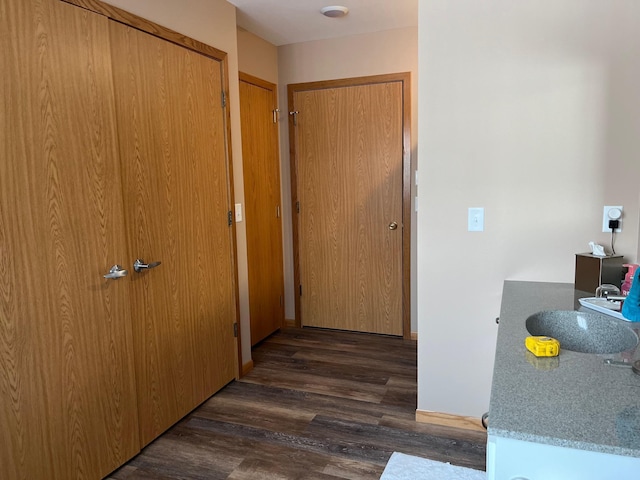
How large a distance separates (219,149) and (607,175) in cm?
213

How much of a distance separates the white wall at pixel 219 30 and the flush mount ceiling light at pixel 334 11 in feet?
2.07

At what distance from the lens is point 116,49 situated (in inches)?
82.2

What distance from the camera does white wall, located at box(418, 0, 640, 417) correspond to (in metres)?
2.04

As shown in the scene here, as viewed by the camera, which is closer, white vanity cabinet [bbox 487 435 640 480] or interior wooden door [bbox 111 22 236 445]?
white vanity cabinet [bbox 487 435 640 480]

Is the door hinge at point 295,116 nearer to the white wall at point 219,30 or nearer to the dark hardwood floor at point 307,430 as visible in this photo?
the white wall at point 219,30

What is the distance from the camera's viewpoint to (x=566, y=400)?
3.38 ft

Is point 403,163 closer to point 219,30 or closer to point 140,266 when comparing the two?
point 219,30

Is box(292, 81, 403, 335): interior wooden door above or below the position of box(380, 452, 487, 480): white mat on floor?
above

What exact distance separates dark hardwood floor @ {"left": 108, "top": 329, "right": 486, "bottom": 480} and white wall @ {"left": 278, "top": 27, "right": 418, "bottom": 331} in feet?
3.28

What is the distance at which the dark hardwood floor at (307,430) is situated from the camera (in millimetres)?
2158

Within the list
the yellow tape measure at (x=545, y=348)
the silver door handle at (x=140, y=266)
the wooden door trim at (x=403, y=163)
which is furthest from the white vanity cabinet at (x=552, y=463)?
the wooden door trim at (x=403, y=163)

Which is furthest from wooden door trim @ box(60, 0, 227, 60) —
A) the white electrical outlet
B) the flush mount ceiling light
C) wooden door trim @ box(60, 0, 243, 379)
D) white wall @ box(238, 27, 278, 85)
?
the white electrical outlet

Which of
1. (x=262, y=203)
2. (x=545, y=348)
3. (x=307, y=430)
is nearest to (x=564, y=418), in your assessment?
(x=545, y=348)

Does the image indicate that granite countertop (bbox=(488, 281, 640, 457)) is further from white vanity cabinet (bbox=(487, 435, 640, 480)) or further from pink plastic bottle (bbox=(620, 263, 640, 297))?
pink plastic bottle (bbox=(620, 263, 640, 297))
